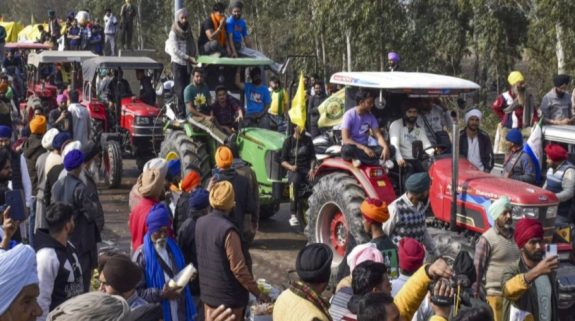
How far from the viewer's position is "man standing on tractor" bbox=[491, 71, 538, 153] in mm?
12614

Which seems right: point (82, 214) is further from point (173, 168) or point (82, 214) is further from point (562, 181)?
point (562, 181)

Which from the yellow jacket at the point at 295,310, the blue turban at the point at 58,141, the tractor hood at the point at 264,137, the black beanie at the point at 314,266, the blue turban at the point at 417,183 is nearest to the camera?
the yellow jacket at the point at 295,310

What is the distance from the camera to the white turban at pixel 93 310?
3.24 m

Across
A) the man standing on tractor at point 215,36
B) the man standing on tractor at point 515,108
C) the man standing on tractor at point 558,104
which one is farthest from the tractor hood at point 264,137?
the man standing on tractor at point 558,104

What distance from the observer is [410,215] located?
737cm

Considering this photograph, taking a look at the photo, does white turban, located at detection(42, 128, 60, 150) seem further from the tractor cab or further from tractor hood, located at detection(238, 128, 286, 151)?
the tractor cab

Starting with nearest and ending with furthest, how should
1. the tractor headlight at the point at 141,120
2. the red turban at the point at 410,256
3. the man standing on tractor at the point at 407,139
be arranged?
the red turban at the point at 410,256, the man standing on tractor at the point at 407,139, the tractor headlight at the point at 141,120

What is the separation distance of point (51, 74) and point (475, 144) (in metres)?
13.9

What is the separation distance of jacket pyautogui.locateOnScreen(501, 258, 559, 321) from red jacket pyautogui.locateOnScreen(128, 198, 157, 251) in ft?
8.12

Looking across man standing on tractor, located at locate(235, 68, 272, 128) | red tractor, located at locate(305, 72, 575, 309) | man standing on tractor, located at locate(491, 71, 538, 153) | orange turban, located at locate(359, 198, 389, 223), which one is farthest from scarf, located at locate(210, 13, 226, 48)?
orange turban, located at locate(359, 198, 389, 223)

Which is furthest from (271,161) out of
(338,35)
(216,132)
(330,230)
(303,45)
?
(303,45)

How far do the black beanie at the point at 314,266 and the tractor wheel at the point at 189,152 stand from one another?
24.6 feet

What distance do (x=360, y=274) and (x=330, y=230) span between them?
5206 millimetres

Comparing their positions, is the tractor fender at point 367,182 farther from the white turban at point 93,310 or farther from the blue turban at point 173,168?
the white turban at point 93,310
